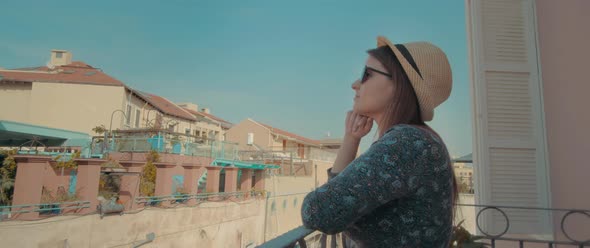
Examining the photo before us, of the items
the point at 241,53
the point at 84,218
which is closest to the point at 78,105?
the point at 241,53

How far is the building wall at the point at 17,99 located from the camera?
16656 millimetres

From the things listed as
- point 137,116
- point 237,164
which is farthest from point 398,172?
point 137,116

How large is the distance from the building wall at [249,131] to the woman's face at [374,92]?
2811cm

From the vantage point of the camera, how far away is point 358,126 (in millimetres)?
909

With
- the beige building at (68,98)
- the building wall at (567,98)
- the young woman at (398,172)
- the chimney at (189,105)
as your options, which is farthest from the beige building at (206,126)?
the young woman at (398,172)

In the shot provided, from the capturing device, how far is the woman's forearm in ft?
2.89

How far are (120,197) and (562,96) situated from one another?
32.8 feet

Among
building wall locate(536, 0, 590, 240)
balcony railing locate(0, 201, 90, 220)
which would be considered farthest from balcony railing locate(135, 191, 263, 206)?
building wall locate(536, 0, 590, 240)

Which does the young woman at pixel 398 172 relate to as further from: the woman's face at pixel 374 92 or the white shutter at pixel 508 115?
the white shutter at pixel 508 115

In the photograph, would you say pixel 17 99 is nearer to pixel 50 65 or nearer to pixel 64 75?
pixel 64 75

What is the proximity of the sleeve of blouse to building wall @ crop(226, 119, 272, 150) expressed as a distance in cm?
2828

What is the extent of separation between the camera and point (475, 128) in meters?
3.05

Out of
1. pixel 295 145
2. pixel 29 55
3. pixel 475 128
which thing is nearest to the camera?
pixel 475 128

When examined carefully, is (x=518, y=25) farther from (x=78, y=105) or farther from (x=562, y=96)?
(x=78, y=105)
